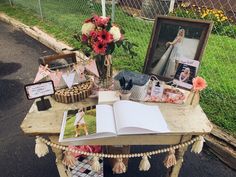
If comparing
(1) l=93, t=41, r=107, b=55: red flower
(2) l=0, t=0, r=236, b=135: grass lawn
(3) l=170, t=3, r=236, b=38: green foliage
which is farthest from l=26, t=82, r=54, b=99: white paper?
(3) l=170, t=3, r=236, b=38: green foliage

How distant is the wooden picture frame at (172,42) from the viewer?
2.13m

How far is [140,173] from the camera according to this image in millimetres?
2494

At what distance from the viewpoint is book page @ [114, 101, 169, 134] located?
1.63 meters

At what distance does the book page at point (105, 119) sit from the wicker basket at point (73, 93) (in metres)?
0.27

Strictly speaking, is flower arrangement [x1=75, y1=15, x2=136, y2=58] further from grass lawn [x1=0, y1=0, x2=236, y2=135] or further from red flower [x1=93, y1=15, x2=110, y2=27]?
grass lawn [x1=0, y1=0, x2=236, y2=135]

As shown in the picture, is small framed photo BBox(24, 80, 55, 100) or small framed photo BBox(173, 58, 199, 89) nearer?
small framed photo BBox(24, 80, 55, 100)

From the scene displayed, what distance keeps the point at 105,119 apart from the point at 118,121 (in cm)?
10

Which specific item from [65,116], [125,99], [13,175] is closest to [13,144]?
[13,175]

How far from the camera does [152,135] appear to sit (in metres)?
1.73

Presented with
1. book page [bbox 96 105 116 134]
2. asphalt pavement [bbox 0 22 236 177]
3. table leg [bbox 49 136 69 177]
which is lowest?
asphalt pavement [bbox 0 22 236 177]

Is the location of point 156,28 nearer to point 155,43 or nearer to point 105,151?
point 155,43

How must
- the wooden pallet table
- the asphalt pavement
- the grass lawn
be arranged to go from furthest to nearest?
1. the grass lawn
2. the asphalt pavement
3. the wooden pallet table

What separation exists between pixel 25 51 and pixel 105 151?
3912mm

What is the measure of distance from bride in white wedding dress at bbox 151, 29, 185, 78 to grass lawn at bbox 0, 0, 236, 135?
1.17 meters
